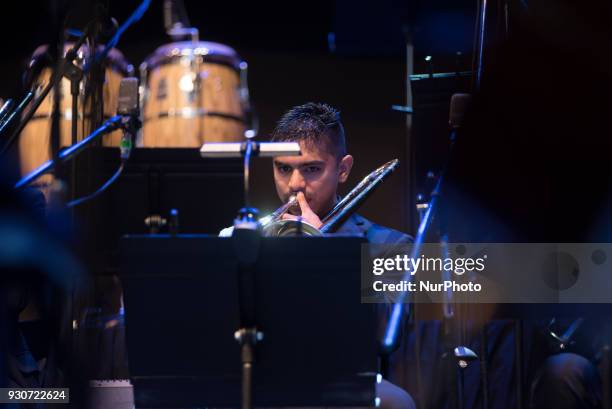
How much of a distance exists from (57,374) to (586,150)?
2.08 meters

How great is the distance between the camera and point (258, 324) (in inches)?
65.6

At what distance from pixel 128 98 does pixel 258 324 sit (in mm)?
1365

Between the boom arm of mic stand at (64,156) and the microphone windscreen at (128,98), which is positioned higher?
the microphone windscreen at (128,98)

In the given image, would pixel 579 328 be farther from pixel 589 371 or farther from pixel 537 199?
pixel 537 199

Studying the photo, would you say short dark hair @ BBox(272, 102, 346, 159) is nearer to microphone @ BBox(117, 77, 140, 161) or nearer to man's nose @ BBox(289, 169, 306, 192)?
man's nose @ BBox(289, 169, 306, 192)

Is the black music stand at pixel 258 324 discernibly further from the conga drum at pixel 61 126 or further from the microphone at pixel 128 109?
the conga drum at pixel 61 126

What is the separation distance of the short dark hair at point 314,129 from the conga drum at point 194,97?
2043 millimetres

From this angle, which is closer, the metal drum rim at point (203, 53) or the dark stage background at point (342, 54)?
the dark stage background at point (342, 54)

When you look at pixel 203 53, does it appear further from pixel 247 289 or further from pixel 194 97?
pixel 247 289

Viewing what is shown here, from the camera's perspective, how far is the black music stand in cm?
163

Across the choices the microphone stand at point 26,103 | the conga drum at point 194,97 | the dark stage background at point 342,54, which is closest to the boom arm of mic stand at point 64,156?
the microphone stand at point 26,103

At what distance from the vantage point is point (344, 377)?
1.68 meters

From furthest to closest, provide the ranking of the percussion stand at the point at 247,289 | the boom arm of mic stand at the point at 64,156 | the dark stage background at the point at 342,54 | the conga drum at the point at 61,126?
the dark stage background at the point at 342,54 → the conga drum at the point at 61,126 → the boom arm of mic stand at the point at 64,156 → the percussion stand at the point at 247,289

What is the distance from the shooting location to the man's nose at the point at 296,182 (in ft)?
9.16
